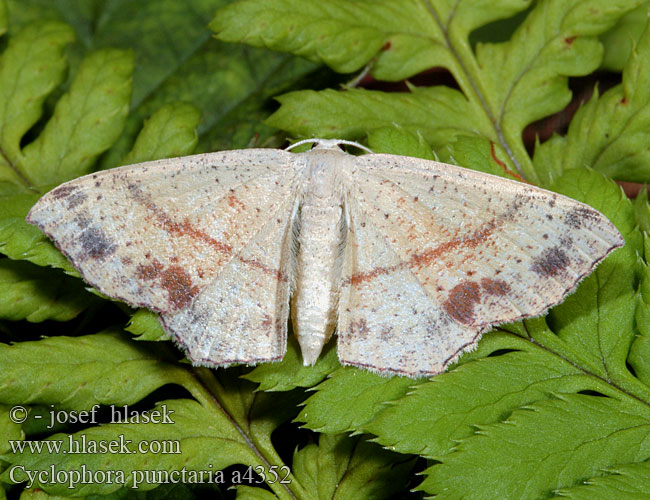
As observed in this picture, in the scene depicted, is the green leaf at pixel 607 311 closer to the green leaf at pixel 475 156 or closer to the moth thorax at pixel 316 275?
the green leaf at pixel 475 156

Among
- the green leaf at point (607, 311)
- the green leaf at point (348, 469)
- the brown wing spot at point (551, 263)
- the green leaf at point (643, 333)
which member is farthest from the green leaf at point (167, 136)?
the green leaf at point (643, 333)

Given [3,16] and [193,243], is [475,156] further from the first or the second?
[3,16]

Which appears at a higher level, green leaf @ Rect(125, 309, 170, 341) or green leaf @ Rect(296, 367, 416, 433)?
green leaf @ Rect(125, 309, 170, 341)

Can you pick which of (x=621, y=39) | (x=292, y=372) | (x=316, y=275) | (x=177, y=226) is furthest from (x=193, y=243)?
(x=621, y=39)

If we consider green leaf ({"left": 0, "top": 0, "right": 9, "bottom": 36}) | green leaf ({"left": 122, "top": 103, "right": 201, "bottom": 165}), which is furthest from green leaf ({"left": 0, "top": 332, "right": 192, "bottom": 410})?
green leaf ({"left": 0, "top": 0, "right": 9, "bottom": 36})

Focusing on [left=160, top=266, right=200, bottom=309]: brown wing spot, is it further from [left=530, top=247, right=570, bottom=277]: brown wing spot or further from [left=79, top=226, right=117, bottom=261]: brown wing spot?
[left=530, top=247, right=570, bottom=277]: brown wing spot
